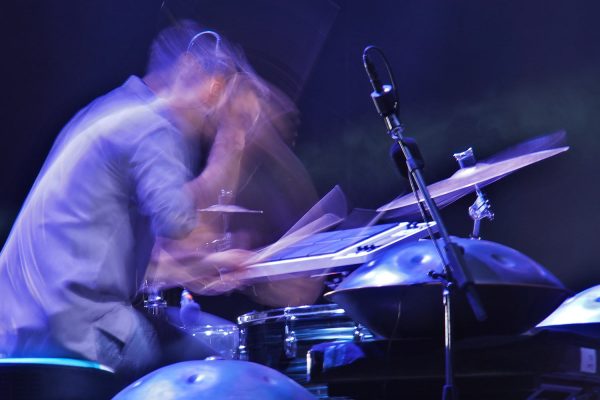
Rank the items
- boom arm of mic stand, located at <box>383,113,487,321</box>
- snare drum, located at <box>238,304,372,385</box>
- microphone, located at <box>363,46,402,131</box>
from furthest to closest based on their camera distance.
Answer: snare drum, located at <box>238,304,372,385</box>
microphone, located at <box>363,46,402,131</box>
boom arm of mic stand, located at <box>383,113,487,321</box>

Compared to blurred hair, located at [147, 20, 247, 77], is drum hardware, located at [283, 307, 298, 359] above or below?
below

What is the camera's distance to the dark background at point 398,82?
3.19 meters

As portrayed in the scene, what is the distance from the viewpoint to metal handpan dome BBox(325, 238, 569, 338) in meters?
1.37

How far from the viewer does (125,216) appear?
6.53 feet

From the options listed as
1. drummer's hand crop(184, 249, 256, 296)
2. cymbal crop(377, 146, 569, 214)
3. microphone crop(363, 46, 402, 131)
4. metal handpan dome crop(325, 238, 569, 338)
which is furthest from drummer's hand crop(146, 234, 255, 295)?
cymbal crop(377, 146, 569, 214)

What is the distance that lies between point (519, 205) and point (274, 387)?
7.33 feet

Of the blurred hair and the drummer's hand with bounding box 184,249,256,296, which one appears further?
the blurred hair

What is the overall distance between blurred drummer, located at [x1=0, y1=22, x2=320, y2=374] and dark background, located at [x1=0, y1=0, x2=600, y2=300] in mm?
1556

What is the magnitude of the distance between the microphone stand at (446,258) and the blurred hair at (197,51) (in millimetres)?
651

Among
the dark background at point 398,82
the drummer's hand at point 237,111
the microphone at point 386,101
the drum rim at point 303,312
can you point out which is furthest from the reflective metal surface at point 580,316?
the dark background at point 398,82

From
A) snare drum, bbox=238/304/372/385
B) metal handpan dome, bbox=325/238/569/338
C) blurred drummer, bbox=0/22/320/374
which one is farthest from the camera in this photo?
snare drum, bbox=238/304/372/385

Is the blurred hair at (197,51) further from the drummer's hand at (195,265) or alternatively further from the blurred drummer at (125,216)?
the drummer's hand at (195,265)

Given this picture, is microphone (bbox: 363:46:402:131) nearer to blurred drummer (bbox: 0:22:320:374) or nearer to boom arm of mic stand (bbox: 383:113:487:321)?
boom arm of mic stand (bbox: 383:113:487:321)

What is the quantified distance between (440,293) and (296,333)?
1087mm
